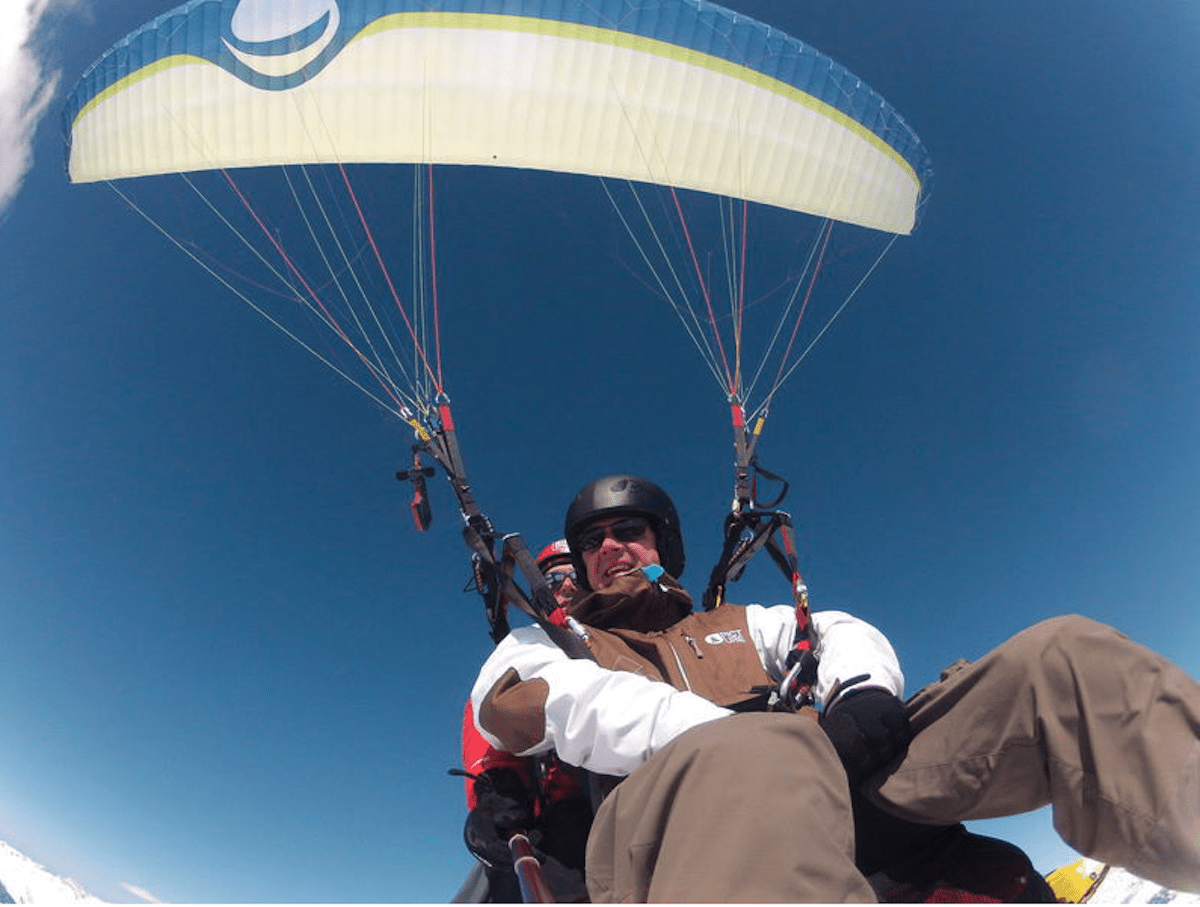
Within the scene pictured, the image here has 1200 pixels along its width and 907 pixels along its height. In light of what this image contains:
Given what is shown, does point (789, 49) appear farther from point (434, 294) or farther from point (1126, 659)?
point (1126, 659)

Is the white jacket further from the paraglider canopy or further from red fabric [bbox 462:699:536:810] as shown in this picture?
the paraglider canopy

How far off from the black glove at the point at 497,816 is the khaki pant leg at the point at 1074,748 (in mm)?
1202

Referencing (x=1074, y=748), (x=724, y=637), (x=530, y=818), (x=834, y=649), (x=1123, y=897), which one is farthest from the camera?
(x=1123, y=897)

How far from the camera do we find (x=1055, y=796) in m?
1.50

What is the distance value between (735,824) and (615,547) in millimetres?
2066

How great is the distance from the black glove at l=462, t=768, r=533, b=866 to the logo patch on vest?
2.85 feet

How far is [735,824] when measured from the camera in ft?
3.27

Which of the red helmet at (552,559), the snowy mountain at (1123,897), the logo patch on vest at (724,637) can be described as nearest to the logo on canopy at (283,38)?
the red helmet at (552,559)

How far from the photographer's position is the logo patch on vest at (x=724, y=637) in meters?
2.40

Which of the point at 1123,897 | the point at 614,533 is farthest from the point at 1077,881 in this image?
the point at 1123,897

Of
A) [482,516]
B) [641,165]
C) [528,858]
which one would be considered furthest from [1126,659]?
[641,165]

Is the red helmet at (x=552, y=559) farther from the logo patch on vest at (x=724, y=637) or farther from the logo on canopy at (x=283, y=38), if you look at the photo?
the logo on canopy at (x=283, y=38)

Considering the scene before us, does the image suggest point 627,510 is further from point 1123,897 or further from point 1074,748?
point 1123,897

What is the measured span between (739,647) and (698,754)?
131 centimetres
